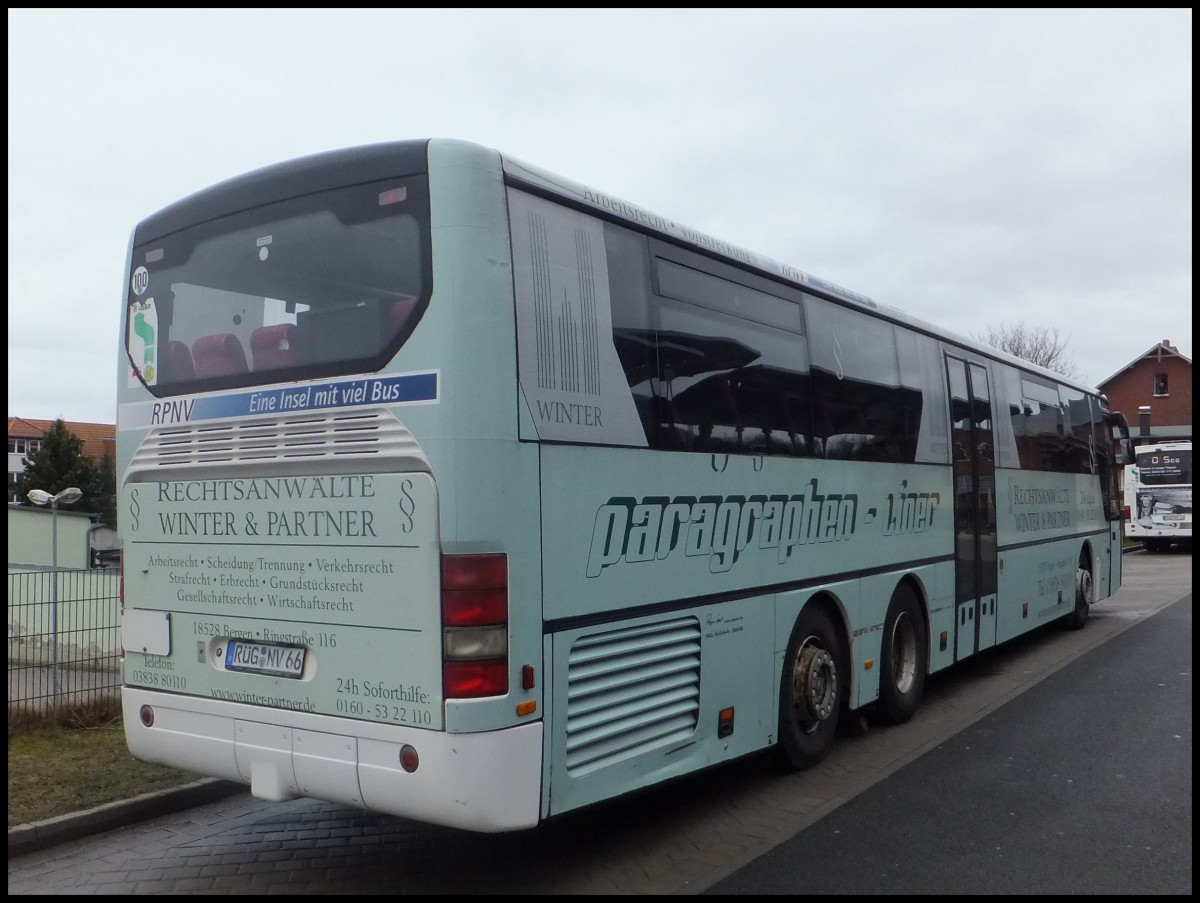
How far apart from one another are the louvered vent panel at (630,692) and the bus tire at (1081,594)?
10126mm

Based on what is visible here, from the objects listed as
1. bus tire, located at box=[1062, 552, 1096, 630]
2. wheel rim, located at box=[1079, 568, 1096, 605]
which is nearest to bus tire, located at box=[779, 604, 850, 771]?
bus tire, located at box=[1062, 552, 1096, 630]

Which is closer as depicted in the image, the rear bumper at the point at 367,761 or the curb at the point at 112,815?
the rear bumper at the point at 367,761

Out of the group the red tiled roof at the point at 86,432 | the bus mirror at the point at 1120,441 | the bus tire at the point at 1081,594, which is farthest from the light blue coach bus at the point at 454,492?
the red tiled roof at the point at 86,432

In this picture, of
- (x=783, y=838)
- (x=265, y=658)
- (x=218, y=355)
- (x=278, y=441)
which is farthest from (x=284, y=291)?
(x=783, y=838)

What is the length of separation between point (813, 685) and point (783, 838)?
143 cm

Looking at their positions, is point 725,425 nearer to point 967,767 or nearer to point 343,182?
point 343,182

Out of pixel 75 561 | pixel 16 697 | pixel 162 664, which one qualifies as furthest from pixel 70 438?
pixel 162 664

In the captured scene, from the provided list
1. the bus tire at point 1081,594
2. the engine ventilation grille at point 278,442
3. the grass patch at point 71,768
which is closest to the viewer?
the engine ventilation grille at point 278,442

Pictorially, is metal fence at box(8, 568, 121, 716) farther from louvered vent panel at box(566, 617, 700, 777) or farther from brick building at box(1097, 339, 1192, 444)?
brick building at box(1097, 339, 1192, 444)

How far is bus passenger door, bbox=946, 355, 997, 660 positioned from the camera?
9.84 m

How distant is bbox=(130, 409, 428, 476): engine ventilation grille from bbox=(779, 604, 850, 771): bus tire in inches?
129

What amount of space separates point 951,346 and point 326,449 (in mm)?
6934

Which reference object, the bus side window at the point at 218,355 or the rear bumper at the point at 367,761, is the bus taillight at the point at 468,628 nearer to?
the rear bumper at the point at 367,761

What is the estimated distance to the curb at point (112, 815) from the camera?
5.66 m
